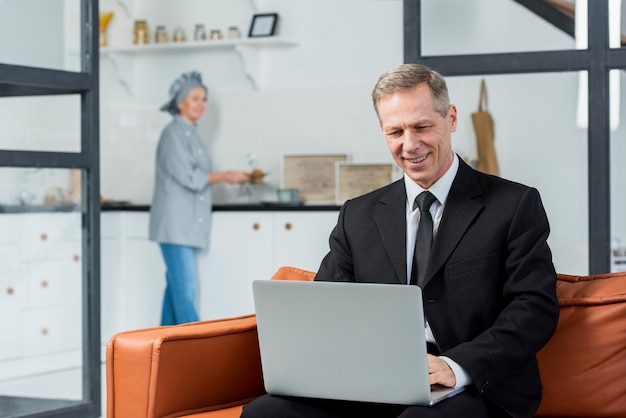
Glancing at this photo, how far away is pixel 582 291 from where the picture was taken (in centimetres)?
235

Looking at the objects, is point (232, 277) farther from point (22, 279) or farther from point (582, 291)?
point (582, 291)

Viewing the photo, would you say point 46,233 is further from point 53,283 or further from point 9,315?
point 9,315

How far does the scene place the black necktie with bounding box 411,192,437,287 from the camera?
7.44ft

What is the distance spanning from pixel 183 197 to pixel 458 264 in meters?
3.85

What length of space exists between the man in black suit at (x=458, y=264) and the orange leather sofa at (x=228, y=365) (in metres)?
0.15

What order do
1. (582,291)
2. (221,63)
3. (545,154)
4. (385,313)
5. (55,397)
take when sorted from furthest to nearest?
(221,63) → (55,397) → (545,154) → (582,291) → (385,313)

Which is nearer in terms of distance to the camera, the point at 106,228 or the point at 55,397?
the point at 55,397

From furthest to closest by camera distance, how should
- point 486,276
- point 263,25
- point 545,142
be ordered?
point 263,25
point 545,142
point 486,276

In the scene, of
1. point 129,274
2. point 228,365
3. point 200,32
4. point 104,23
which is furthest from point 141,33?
point 228,365

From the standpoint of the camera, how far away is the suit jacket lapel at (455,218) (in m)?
2.21

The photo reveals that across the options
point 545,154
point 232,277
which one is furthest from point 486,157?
point 232,277

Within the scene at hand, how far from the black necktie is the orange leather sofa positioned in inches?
13.5

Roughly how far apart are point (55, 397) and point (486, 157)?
6.16 feet

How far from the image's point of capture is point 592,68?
2.93m
